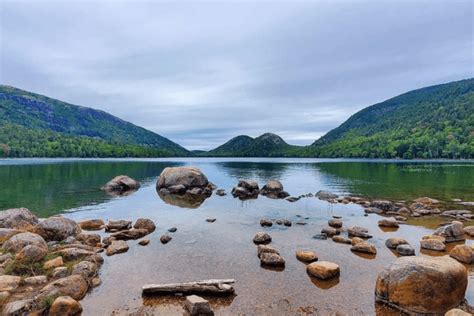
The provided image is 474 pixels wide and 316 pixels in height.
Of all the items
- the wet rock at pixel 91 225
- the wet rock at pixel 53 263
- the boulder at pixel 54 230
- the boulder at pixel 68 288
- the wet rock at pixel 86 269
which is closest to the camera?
the boulder at pixel 68 288

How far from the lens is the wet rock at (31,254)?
1464cm

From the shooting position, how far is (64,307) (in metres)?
10.8

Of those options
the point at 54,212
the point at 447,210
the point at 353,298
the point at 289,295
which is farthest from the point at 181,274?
the point at 447,210

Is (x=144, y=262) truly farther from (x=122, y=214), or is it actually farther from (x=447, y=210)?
(x=447, y=210)

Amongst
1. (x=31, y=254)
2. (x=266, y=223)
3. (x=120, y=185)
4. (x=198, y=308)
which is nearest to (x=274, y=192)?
(x=266, y=223)

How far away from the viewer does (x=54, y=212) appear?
31.1m

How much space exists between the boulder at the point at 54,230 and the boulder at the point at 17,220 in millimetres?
2329

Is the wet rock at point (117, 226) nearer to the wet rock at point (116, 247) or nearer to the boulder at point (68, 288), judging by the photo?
the wet rock at point (116, 247)

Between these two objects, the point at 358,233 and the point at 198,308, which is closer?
the point at 198,308

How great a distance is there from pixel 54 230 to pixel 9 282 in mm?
7613

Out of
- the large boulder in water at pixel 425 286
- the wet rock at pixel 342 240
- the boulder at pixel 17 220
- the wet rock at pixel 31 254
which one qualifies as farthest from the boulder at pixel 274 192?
the wet rock at pixel 31 254

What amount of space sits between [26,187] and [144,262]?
45.9 m

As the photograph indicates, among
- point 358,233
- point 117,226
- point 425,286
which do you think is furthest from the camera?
point 117,226

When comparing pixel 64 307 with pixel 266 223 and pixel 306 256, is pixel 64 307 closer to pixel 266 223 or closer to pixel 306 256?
pixel 306 256
